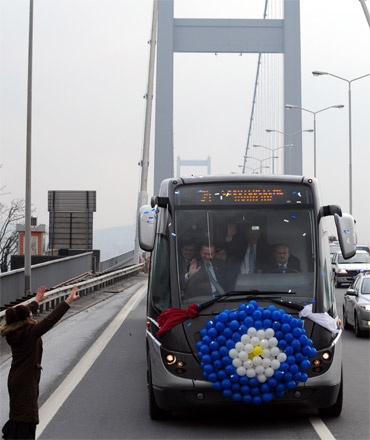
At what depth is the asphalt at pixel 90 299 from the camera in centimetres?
1549

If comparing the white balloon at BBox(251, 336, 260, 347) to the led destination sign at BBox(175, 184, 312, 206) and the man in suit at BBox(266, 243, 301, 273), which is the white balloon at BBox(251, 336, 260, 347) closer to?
the man in suit at BBox(266, 243, 301, 273)

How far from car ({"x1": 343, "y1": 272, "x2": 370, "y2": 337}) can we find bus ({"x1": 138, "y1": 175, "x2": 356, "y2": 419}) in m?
7.85

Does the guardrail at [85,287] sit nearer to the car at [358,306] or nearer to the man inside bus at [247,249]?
the man inside bus at [247,249]

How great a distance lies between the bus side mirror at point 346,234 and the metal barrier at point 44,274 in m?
13.8

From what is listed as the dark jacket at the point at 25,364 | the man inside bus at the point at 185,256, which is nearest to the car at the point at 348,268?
the man inside bus at the point at 185,256

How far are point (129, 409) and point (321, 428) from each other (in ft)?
6.91

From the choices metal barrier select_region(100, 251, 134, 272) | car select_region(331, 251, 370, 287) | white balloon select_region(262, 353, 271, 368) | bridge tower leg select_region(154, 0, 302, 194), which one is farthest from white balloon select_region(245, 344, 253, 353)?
bridge tower leg select_region(154, 0, 302, 194)

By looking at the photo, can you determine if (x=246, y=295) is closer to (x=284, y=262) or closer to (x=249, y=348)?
(x=284, y=262)

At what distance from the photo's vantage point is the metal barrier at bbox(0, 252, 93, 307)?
2317 cm

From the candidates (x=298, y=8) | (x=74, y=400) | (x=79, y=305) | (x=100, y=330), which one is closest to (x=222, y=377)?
(x=74, y=400)

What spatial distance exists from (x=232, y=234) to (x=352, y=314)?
9.29 metres

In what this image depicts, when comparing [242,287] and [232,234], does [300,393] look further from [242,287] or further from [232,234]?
[232,234]

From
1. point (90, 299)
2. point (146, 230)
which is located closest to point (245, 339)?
point (146, 230)

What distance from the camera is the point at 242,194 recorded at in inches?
385
